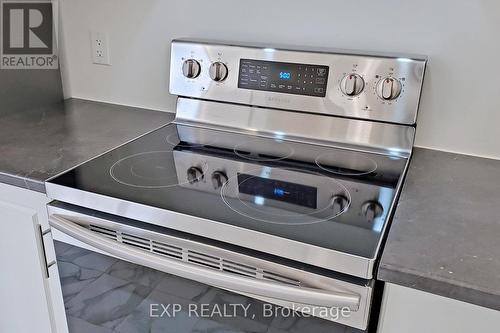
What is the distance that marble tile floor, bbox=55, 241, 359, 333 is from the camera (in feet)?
2.83

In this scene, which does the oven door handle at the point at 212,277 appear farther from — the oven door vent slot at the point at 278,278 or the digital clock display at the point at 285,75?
the digital clock display at the point at 285,75

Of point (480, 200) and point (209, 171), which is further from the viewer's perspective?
point (209, 171)

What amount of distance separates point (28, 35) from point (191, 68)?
23.9 inches

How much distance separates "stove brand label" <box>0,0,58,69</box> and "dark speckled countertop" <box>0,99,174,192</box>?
0.51 feet

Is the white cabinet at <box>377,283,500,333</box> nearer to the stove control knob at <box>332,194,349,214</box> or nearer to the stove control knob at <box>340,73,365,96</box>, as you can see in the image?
the stove control knob at <box>332,194,349,214</box>

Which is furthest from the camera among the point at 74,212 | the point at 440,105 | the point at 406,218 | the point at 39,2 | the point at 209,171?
the point at 39,2

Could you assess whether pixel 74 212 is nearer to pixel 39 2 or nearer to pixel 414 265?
pixel 414 265

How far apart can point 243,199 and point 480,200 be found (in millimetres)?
498

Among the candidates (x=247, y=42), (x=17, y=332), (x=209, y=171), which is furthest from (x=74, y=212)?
(x=247, y=42)

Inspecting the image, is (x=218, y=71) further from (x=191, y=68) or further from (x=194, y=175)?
(x=194, y=175)

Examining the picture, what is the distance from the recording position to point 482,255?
0.77 metres

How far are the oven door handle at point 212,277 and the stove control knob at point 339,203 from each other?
0.19 meters

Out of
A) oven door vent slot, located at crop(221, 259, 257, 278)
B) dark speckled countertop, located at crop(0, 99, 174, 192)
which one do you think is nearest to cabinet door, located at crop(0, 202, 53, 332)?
dark speckled countertop, located at crop(0, 99, 174, 192)

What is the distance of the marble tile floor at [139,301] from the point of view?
86 cm
